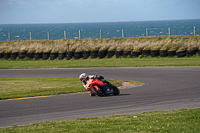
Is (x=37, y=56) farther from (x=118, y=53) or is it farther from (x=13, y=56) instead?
(x=118, y=53)

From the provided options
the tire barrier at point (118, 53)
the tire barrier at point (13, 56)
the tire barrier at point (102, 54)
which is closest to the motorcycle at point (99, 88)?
the tire barrier at point (118, 53)

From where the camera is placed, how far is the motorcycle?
554 inches

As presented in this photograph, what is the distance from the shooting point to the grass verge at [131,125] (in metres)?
7.55

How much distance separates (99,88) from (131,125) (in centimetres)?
609

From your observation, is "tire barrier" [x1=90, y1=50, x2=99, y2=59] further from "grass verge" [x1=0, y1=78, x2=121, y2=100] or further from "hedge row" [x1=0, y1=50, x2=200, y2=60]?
"grass verge" [x1=0, y1=78, x2=121, y2=100]

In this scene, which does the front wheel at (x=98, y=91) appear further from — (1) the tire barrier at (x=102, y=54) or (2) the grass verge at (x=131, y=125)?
(1) the tire barrier at (x=102, y=54)

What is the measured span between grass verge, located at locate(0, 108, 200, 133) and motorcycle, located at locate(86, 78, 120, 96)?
460 centimetres

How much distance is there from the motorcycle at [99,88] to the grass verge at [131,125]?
15.1 ft

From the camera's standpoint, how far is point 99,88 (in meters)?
14.1

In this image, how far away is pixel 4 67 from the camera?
30.8 metres

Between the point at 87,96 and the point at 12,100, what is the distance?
10.6 feet

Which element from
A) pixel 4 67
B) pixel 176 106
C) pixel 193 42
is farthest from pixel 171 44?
pixel 176 106

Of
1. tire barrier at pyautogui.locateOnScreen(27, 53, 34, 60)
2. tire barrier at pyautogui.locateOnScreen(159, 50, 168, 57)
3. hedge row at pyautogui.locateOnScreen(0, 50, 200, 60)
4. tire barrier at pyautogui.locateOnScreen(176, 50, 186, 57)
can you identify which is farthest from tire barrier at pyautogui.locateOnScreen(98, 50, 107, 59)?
tire barrier at pyautogui.locateOnScreen(27, 53, 34, 60)

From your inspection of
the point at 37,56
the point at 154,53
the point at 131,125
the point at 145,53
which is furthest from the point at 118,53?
the point at 131,125
